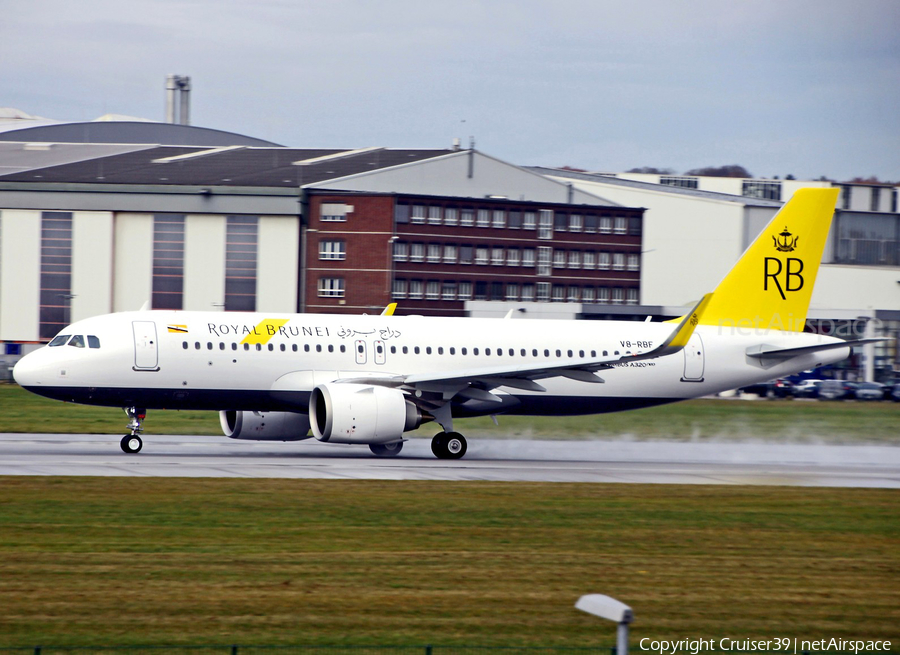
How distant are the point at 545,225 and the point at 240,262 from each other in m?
29.3

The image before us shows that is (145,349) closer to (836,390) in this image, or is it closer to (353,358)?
(353,358)

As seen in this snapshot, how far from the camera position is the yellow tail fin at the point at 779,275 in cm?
3416

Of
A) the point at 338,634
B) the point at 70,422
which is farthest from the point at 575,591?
the point at 70,422

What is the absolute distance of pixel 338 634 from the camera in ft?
37.9

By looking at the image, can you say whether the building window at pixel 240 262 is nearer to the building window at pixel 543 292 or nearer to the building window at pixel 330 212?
the building window at pixel 330 212

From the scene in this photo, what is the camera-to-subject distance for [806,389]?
69375 mm

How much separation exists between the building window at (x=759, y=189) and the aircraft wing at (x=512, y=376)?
97.5 m

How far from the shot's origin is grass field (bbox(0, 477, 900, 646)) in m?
12.0

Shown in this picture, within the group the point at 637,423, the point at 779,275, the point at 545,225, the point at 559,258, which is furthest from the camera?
the point at 559,258

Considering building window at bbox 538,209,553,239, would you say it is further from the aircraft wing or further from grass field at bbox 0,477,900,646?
grass field at bbox 0,477,900,646

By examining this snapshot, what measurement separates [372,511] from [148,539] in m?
4.45

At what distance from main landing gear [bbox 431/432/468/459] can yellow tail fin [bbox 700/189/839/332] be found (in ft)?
31.0

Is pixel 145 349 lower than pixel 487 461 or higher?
higher

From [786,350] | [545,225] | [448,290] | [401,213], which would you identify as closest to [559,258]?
[545,225]
